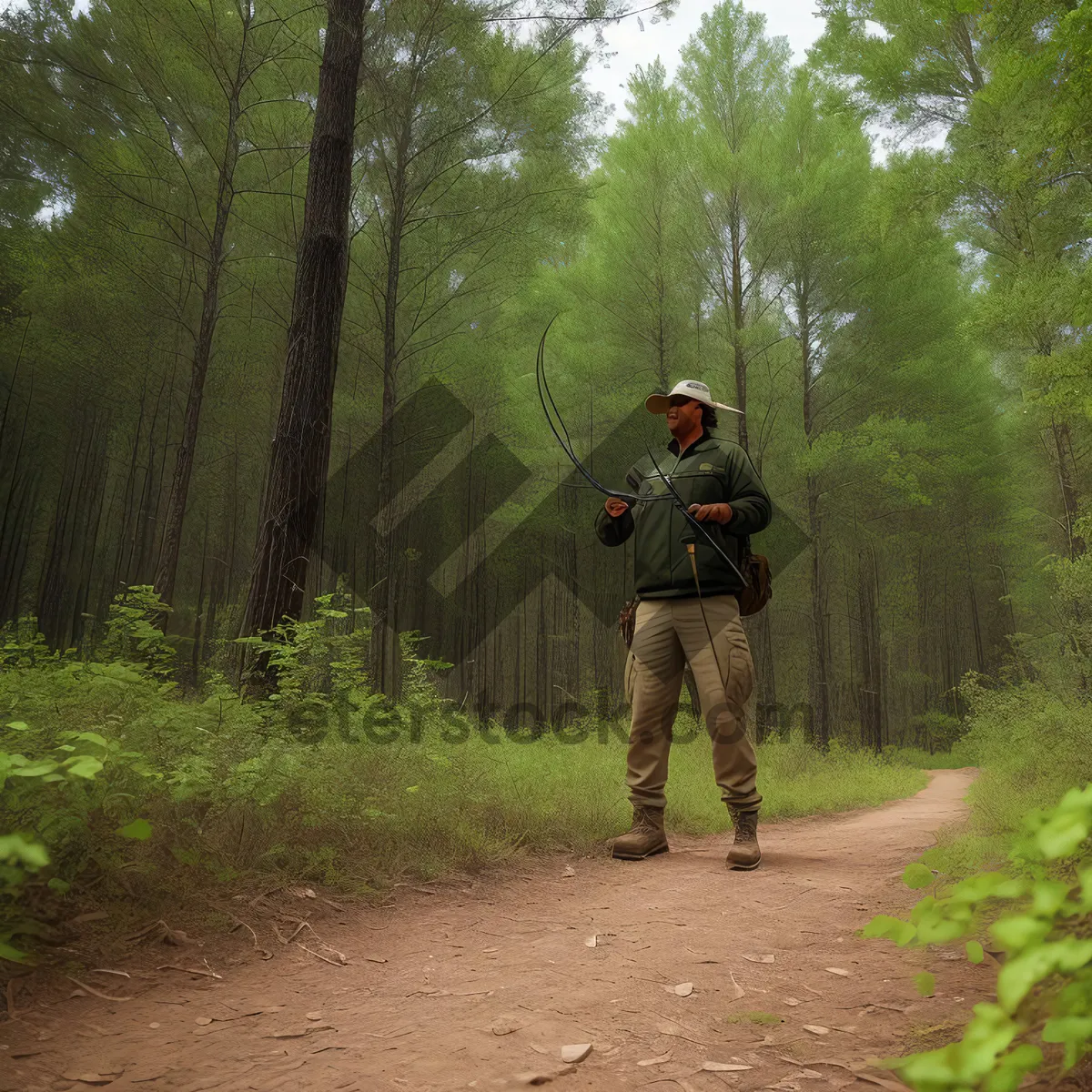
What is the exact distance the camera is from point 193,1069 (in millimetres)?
1605

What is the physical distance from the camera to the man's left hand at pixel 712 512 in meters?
3.79

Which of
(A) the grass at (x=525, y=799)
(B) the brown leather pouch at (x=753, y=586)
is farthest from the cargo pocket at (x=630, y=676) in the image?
(A) the grass at (x=525, y=799)

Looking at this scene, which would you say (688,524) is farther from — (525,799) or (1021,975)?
(1021,975)

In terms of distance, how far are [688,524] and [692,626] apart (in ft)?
1.80

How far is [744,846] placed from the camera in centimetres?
364

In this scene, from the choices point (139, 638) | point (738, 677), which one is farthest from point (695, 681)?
point (139, 638)

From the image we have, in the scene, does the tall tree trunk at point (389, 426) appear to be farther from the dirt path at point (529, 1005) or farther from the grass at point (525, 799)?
the dirt path at point (529, 1005)

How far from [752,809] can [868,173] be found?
38.5 ft

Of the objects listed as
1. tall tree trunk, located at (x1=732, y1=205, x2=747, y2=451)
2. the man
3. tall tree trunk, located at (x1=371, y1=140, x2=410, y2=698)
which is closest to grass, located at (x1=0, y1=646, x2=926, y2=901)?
the man

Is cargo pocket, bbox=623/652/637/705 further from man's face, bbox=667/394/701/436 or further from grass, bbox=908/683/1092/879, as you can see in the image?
grass, bbox=908/683/1092/879

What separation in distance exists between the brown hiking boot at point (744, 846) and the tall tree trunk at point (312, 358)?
3.02m

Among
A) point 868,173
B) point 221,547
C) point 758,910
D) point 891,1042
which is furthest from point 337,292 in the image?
point 221,547

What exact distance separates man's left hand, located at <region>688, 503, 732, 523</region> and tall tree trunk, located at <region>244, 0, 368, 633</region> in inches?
107

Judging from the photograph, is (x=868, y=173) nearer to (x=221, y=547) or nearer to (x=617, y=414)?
(x=617, y=414)
